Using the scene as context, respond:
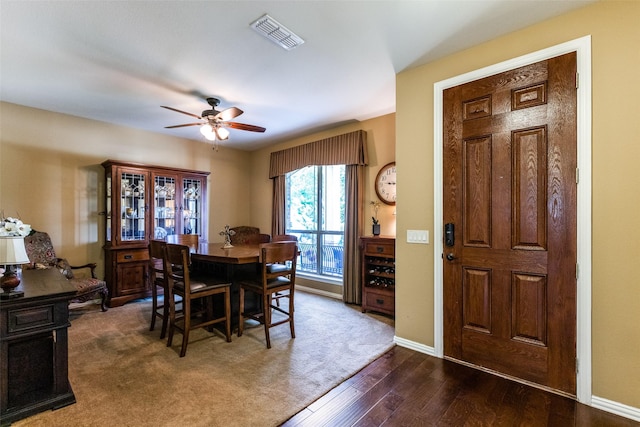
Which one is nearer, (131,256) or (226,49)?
(226,49)

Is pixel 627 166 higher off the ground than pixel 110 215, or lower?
higher

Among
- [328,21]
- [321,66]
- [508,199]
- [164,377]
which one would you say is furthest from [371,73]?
[164,377]

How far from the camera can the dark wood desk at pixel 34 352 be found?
1705 millimetres

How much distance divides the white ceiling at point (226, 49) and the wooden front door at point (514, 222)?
0.53 metres

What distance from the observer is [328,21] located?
208 cm

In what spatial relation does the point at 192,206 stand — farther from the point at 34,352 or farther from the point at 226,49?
the point at 34,352

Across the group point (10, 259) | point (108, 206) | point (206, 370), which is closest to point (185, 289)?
point (206, 370)

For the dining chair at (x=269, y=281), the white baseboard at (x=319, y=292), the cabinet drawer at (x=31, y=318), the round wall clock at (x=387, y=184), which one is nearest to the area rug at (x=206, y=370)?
the dining chair at (x=269, y=281)

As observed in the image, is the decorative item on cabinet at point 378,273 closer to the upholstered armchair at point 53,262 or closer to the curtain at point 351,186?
the curtain at point 351,186

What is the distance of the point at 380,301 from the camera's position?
354 centimetres

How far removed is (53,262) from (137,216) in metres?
1.04

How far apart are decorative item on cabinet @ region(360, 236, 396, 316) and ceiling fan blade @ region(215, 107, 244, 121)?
2.07 m

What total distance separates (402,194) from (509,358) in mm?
1526

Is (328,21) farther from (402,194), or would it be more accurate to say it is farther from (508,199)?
(508,199)
